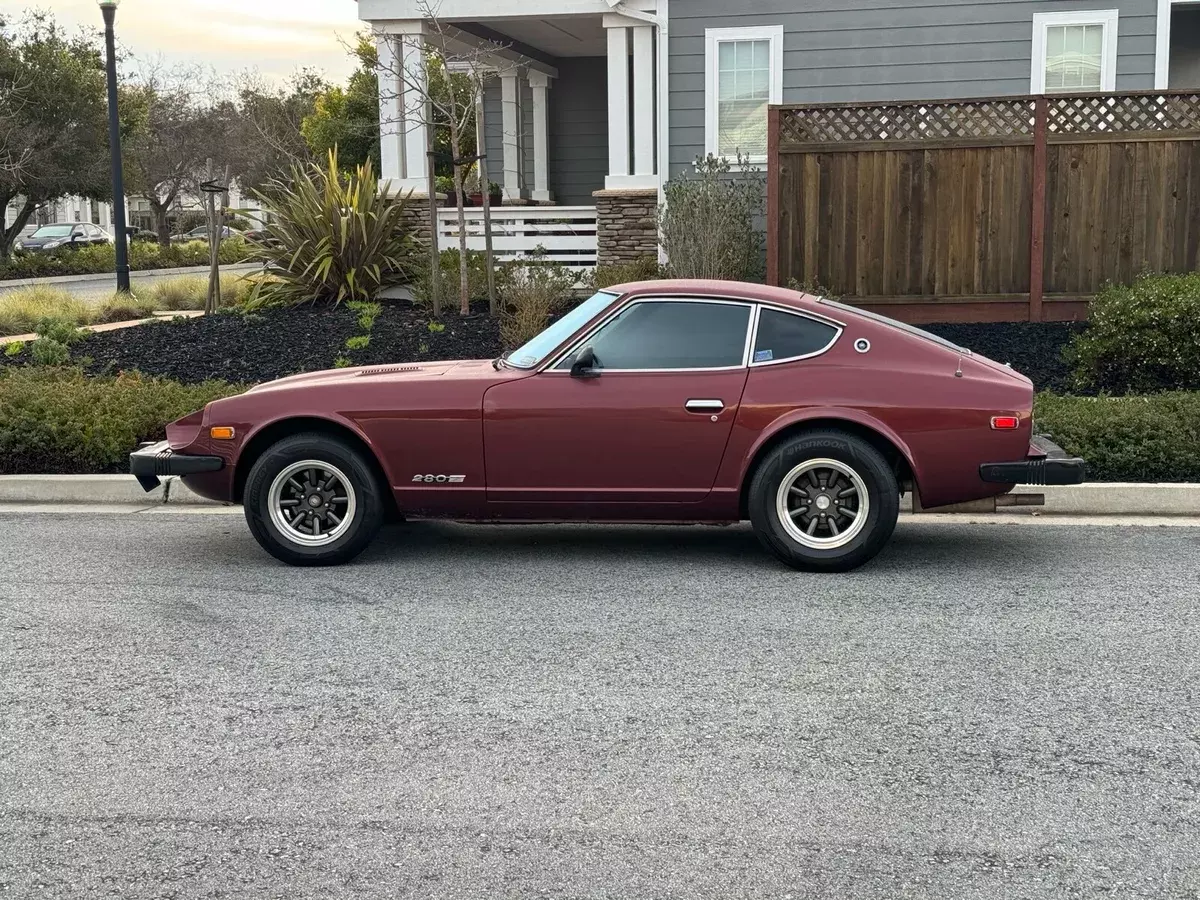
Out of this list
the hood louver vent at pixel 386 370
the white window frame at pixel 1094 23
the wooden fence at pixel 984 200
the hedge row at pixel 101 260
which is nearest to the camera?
the hood louver vent at pixel 386 370

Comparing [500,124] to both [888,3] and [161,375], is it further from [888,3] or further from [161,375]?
[161,375]

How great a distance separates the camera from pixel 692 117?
17031mm

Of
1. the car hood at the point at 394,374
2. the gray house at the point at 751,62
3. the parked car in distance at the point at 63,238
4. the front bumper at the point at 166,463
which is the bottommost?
the front bumper at the point at 166,463

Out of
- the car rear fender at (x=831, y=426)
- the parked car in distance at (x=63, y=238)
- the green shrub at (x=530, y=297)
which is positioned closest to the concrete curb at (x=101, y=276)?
the parked car in distance at (x=63, y=238)

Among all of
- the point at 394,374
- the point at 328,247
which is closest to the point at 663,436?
the point at 394,374

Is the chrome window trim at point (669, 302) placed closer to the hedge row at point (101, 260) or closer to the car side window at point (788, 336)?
the car side window at point (788, 336)

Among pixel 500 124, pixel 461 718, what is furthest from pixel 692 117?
pixel 461 718

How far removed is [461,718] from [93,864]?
1.41m

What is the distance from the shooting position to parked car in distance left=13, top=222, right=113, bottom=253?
45344 millimetres

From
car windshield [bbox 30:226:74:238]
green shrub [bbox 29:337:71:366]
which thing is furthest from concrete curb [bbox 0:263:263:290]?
green shrub [bbox 29:337:71:366]

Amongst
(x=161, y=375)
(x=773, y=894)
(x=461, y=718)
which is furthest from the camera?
(x=161, y=375)

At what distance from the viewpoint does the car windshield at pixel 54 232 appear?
47.2 m

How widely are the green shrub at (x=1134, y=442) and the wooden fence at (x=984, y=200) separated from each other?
5.11m

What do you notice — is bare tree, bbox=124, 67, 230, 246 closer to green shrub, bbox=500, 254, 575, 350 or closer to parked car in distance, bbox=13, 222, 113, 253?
parked car in distance, bbox=13, 222, 113, 253
